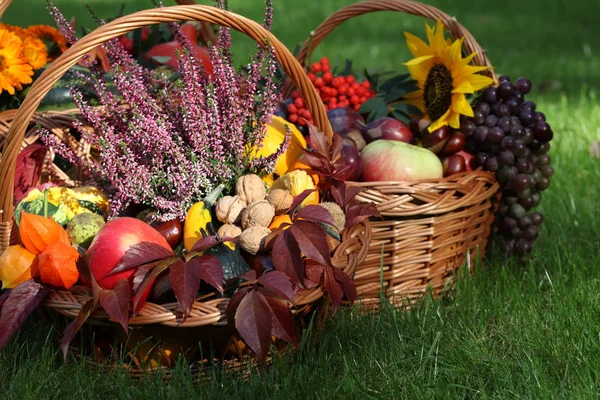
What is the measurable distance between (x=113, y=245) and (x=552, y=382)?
1.07 meters

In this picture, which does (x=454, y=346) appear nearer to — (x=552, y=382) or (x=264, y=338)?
(x=552, y=382)

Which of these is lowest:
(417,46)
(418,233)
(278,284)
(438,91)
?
(418,233)

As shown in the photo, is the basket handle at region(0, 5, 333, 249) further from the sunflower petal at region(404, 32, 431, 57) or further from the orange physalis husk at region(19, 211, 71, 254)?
the sunflower petal at region(404, 32, 431, 57)

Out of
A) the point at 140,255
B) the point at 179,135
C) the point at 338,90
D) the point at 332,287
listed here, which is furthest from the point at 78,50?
the point at 338,90

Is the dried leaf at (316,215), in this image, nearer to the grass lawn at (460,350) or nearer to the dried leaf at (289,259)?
the dried leaf at (289,259)

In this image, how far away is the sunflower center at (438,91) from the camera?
98.2 inches

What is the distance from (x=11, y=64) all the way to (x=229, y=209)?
39.3 inches

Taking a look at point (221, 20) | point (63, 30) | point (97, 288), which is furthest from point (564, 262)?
point (63, 30)

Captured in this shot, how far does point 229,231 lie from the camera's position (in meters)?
1.87

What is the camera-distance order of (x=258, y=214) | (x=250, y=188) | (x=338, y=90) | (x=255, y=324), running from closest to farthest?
(x=255, y=324), (x=258, y=214), (x=250, y=188), (x=338, y=90)

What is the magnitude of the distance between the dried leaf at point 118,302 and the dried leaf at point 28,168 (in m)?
0.76

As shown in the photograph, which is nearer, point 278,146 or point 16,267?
point 16,267

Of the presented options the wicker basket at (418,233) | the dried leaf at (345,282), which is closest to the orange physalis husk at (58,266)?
the dried leaf at (345,282)

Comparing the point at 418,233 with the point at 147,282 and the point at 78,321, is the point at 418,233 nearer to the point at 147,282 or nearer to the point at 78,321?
the point at 147,282
